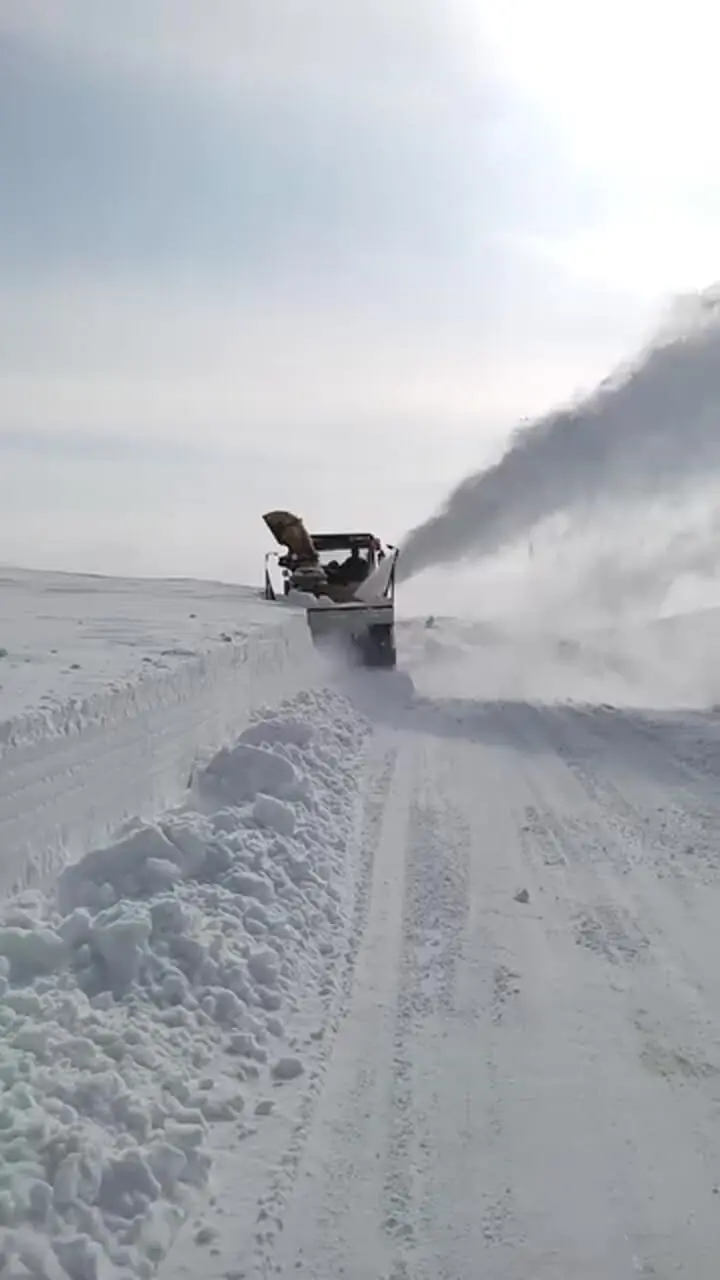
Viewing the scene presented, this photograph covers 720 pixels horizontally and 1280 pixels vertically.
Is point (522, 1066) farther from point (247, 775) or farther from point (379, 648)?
point (379, 648)

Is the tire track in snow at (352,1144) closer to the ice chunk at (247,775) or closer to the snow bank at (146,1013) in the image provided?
the snow bank at (146,1013)

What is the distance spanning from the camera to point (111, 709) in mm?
6523

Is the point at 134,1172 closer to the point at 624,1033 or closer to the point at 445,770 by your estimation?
the point at 624,1033

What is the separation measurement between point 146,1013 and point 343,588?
15.1 meters

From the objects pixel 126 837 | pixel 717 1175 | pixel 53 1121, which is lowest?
pixel 717 1175

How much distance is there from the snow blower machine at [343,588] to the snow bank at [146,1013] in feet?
34.1

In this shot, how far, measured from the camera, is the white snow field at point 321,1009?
11.5 feet

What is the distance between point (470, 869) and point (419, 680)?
11.9 metres

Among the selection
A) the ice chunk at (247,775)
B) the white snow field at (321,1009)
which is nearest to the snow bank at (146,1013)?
the white snow field at (321,1009)

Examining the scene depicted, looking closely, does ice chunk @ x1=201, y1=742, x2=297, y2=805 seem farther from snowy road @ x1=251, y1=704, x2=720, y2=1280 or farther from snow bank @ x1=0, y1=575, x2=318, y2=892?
snowy road @ x1=251, y1=704, x2=720, y2=1280

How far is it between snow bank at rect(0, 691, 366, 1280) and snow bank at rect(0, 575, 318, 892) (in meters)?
0.22

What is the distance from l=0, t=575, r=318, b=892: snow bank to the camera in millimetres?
5309

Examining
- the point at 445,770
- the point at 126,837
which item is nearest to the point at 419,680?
the point at 445,770

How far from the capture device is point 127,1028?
444cm
